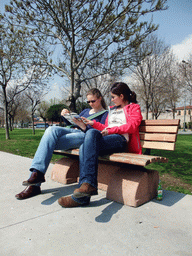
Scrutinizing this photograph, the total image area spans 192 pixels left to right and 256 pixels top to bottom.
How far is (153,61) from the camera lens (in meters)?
17.9

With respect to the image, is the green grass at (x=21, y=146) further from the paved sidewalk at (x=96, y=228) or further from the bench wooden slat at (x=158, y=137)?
the paved sidewalk at (x=96, y=228)

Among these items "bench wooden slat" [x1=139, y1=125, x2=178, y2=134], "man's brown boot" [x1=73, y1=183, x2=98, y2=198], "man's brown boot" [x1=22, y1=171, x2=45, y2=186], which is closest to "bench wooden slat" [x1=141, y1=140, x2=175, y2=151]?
"bench wooden slat" [x1=139, y1=125, x2=178, y2=134]

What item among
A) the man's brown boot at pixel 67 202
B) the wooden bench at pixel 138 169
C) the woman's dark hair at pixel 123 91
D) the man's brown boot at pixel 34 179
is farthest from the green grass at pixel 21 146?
the man's brown boot at pixel 67 202

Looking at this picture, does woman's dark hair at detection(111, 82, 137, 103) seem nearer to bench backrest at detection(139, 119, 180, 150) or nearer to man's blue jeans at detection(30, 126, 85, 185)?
bench backrest at detection(139, 119, 180, 150)

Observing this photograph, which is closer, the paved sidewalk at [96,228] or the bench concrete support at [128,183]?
the paved sidewalk at [96,228]

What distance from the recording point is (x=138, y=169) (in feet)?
9.23

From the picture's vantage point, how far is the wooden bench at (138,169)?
2559 millimetres

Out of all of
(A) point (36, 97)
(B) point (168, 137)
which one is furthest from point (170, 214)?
(A) point (36, 97)

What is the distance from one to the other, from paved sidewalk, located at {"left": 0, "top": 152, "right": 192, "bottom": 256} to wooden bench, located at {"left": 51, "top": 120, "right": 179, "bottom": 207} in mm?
139

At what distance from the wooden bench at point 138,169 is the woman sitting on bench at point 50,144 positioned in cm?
18

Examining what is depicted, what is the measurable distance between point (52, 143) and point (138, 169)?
3.89ft

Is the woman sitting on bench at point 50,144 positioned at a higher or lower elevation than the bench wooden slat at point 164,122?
lower

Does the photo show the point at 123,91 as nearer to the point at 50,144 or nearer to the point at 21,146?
the point at 50,144

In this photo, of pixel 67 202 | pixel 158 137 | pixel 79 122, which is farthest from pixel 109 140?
pixel 67 202
